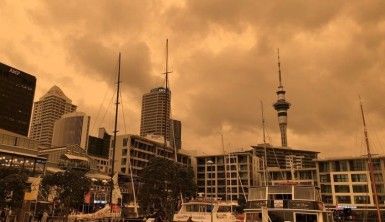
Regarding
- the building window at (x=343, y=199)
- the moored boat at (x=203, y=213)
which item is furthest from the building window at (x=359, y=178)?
the moored boat at (x=203, y=213)

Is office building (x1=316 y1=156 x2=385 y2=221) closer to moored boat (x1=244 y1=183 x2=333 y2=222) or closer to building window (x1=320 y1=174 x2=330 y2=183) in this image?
building window (x1=320 y1=174 x2=330 y2=183)

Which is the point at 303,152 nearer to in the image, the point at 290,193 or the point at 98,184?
the point at 98,184

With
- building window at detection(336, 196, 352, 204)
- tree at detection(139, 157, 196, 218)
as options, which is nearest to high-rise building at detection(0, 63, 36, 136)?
tree at detection(139, 157, 196, 218)

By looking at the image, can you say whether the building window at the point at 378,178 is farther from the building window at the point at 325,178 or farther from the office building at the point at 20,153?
the office building at the point at 20,153

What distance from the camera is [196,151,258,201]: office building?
129375 millimetres

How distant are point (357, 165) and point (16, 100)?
155726 millimetres

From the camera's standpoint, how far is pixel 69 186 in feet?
183

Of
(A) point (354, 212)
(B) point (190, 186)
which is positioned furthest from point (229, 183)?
(B) point (190, 186)

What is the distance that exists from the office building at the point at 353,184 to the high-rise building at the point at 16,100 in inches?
5485

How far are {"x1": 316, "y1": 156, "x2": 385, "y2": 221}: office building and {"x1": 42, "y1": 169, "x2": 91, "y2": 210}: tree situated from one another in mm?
68446

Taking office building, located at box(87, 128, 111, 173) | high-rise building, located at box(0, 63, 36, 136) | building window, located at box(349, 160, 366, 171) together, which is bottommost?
building window, located at box(349, 160, 366, 171)

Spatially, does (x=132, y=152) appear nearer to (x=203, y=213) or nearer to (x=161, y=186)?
(x=161, y=186)

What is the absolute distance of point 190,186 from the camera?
220 ft

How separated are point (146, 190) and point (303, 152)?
14193cm
